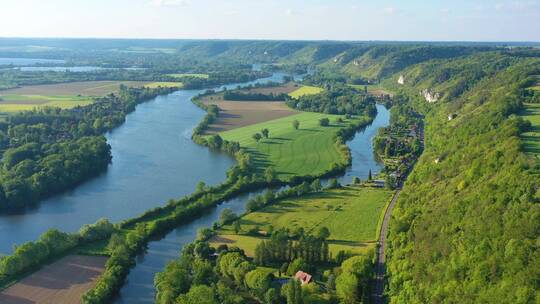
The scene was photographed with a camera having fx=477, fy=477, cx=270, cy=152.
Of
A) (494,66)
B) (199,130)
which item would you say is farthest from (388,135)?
(494,66)

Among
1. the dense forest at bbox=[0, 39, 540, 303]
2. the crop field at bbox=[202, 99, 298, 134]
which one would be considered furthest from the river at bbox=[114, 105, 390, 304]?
the crop field at bbox=[202, 99, 298, 134]

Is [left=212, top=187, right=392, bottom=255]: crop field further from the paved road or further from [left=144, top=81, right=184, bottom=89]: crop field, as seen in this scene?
[left=144, top=81, right=184, bottom=89]: crop field

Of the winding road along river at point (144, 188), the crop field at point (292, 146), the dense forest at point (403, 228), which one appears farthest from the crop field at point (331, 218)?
the crop field at point (292, 146)

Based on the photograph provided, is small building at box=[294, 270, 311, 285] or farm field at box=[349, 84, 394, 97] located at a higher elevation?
farm field at box=[349, 84, 394, 97]

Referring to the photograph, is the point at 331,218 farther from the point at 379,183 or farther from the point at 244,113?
the point at 244,113

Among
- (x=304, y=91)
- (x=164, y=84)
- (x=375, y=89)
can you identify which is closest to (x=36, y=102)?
(x=164, y=84)

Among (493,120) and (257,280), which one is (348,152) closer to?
(493,120)
